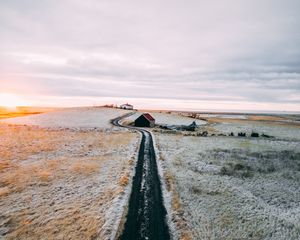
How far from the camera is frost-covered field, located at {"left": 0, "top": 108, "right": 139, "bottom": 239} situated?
14.5 m

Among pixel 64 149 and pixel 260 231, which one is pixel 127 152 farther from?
pixel 260 231

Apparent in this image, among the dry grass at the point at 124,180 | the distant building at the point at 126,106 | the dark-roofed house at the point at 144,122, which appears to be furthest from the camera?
the distant building at the point at 126,106

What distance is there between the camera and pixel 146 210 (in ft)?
53.7

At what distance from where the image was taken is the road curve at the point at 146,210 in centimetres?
1373

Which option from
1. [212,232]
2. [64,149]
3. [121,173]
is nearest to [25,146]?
[64,149]

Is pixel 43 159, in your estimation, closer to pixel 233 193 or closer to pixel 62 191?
pixel 62 191

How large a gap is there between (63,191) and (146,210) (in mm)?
7785

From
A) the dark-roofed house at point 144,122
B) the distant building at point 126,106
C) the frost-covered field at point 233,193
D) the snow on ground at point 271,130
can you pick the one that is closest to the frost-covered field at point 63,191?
the frost-covered field at point 233,193

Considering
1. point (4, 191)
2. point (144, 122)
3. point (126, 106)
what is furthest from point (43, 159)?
point (126, 106)

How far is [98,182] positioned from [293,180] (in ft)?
Result: 62.2

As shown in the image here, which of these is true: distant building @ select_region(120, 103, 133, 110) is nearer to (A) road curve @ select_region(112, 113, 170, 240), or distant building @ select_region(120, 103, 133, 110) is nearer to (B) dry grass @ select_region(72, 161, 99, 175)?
(B) dry grass @ select_region(72, 161, 99, 175)

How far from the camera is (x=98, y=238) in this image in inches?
531

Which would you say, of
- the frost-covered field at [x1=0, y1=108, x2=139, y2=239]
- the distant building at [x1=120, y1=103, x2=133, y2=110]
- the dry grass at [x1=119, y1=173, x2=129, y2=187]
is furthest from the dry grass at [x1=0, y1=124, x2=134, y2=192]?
the distant building at [x1=120, y1=103, x2=133, y2=110]

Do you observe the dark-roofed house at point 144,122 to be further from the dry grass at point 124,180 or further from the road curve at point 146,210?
the dry grass at point 124,180
